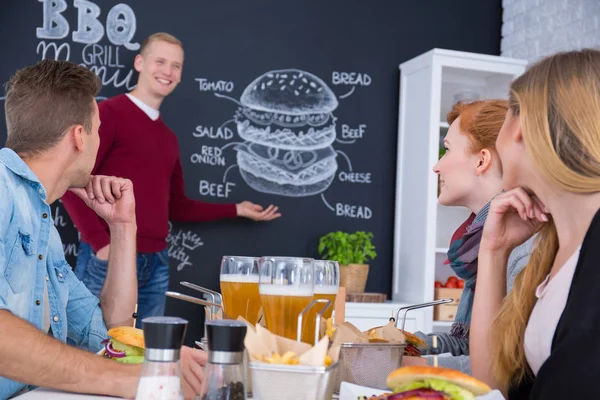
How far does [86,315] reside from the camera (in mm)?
2176

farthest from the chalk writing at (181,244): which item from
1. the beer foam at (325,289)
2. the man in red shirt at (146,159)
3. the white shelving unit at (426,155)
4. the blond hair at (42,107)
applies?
the beer foam at (325,289)

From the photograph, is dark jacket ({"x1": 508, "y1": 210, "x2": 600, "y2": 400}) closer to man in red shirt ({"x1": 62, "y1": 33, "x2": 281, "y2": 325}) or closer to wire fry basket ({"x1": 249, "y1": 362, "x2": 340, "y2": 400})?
wire fry basket ({"x1": 249, "y1": 362, "x2": 340, "y2": 400})

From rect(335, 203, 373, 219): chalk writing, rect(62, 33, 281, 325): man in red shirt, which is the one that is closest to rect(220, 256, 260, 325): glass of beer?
rect(62, 33, 281, 325): man in red shirt

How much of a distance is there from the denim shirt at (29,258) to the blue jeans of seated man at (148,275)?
5.67 feet

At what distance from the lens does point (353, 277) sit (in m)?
4.28

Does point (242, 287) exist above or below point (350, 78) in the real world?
below

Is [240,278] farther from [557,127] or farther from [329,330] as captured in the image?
[557,127]

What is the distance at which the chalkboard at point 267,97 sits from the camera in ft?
14.1

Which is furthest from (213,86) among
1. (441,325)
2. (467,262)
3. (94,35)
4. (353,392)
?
(353,392)

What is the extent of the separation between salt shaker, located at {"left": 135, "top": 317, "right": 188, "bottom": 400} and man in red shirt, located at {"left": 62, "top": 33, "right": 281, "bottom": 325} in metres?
2.72

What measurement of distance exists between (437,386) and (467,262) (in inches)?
43.1

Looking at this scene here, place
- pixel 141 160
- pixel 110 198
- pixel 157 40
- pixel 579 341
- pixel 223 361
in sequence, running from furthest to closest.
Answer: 1. pixel 157 40
2. pixel 141 160
3. pixel 110 198
4. pixel 579 341
5. pixel 223 361

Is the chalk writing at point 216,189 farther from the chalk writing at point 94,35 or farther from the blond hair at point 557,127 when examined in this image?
the blond hair at point 557,127

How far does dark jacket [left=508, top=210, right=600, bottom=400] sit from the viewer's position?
1278 millimetres
